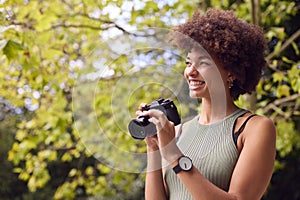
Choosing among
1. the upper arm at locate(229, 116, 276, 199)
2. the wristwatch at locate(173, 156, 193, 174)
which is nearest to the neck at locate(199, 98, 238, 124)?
the upper arm at locate(229, 116, 276, 199)

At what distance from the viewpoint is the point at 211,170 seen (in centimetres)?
140

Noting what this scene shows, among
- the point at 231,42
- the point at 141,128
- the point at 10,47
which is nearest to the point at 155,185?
the point at 141,128

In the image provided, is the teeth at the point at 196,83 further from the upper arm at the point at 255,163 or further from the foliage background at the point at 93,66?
the upper arm at the point at 255,163

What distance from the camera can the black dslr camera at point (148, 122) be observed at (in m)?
1.23

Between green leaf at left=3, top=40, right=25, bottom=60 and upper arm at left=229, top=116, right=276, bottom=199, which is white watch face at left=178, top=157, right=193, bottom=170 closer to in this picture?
upper arm at left=229, top=116, right=276, bottom=199

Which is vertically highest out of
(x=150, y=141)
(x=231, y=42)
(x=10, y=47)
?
(x=10, y=47)

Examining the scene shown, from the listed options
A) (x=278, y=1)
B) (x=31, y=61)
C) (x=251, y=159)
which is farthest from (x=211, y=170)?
(x=278, y=1)

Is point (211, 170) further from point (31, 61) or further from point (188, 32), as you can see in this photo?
point (31, 61)

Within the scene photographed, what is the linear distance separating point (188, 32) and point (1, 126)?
683 centimetres

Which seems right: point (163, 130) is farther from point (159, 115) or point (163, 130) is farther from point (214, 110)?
point (214, 110)

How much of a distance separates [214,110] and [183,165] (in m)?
0.24

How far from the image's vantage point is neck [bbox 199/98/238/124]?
1.44 m

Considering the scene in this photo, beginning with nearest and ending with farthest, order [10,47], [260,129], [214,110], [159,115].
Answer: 1. [159,115]
2. [260,129]
3. [214,110]
4. [10,47]

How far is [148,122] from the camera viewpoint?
1231mm
